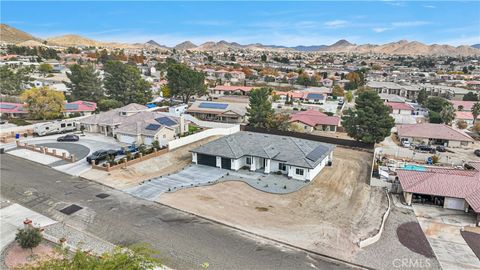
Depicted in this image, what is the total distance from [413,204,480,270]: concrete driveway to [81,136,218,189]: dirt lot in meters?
24.2

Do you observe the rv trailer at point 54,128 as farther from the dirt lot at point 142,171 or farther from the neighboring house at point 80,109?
the dirt lot at point 142,171

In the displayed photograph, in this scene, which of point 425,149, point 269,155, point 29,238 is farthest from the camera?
point 425,149

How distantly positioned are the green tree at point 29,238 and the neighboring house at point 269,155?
61.4 ft

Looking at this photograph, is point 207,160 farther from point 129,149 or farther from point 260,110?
point 260,110

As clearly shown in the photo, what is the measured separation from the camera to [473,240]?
23.5 m

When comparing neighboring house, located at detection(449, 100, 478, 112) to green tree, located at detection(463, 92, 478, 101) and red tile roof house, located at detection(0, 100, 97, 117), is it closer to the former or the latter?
green tree, located at detection(463, 92, 478, 101)

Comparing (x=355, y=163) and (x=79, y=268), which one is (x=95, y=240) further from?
(x=355, y=163)

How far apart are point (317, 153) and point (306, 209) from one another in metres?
9.87

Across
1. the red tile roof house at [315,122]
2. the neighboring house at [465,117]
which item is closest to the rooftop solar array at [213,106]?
the red tile roof house at [315,122]

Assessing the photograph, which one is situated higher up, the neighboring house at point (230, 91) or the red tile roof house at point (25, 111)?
the neighboring house at point (230, 91)

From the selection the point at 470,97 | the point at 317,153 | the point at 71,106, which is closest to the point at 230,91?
the point at 71,106

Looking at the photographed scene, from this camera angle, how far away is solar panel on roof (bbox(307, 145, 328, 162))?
33.8 meters

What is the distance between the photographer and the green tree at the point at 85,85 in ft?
222

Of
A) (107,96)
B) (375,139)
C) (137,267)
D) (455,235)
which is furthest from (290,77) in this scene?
Result: (137,267)
